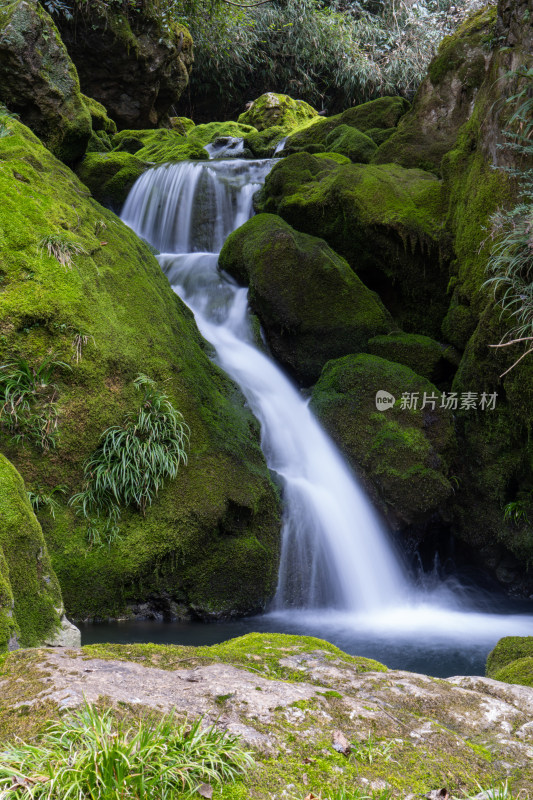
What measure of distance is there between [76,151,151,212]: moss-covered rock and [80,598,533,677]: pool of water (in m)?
9.72

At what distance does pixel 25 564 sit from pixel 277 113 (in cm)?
1873

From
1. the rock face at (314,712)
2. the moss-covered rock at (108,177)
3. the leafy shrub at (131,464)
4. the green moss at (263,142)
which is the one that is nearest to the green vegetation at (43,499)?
the leafy shrub at (131,464)

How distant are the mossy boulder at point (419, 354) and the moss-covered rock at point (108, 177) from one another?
23.4 feet

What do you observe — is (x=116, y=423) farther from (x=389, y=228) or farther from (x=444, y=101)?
(x=444, y=101)

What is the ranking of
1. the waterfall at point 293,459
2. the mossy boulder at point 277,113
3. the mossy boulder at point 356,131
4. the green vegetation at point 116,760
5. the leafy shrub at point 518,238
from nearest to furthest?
the green vegetation at point 116,760
the leafy shrub at point 518,238
the waterfall at point 293,459
the mossy boulder at point 356,131
the mossy boulder at point 277,113

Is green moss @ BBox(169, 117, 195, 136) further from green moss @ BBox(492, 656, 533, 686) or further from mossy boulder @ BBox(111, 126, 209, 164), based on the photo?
green moss @ BBox(492, 656, 533, 686)

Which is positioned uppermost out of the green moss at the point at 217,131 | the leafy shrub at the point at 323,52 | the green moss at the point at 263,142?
the leafy shrub at the point at 323,52

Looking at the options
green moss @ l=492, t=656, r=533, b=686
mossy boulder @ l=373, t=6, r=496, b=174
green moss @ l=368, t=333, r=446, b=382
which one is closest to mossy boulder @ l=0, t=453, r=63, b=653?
green moss @ l=492, t=656, r=533, b=686

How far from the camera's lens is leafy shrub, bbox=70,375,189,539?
4.89m

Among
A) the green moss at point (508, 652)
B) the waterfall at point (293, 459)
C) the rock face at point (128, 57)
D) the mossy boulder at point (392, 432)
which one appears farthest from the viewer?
the rock face at point (128, 57)

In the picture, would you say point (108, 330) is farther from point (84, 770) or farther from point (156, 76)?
point (156, 76)

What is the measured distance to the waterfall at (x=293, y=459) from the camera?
237 inches

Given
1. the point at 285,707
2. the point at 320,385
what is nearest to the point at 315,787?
the point at 285,707

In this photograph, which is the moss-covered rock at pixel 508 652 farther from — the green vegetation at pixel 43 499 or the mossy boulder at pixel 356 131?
the mossy boulder at pixel 356 131
